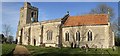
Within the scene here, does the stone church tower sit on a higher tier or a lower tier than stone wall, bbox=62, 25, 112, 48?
higher

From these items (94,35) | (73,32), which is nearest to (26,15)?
(73,32)

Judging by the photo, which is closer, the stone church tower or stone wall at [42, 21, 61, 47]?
stone wall at [42, 21, 61, 47]

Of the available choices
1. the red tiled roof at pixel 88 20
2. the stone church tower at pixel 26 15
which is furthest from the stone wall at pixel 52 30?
the stone church tower at pixel 26 15

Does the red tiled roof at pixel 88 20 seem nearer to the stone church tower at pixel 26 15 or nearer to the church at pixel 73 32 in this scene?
the church at pixel 73 32

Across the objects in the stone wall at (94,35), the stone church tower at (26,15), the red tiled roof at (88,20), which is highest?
the stone church tower at (26,15)

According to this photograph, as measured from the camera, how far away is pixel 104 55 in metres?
28.1

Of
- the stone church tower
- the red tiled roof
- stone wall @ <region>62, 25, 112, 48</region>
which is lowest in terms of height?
stone wall @ <region>62, 25, 112, 48</region>

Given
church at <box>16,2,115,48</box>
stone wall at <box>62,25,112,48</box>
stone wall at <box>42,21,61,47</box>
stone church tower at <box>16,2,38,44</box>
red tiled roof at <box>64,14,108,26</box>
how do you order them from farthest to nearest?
stone church tower at <box>16,2,38,44</box> → stone wall at <box>42,21,61,47</box> → red tiled roof at <box>64,14,108,26</box> → church at <box>16,2,115,48</box> → stone wall at <box>62,25,112,48</box>

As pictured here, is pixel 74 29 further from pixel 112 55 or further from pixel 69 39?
pixel 112 55

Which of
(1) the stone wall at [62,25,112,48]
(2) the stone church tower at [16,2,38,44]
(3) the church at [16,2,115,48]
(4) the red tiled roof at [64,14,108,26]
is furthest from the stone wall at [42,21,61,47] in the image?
(2) the stone church tower at [16,2,38,44]

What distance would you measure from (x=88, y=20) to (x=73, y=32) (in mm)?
3983

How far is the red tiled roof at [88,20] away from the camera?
141 ft

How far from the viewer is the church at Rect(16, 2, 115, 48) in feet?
138

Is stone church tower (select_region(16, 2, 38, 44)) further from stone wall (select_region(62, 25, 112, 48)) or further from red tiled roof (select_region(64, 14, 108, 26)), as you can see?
stone wall (select_region(62, 25, 112, 48))
